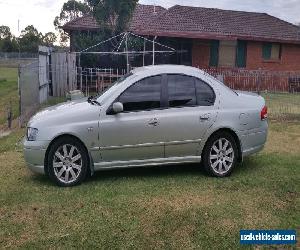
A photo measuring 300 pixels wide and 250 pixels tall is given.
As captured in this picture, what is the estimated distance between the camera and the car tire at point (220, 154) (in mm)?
6984

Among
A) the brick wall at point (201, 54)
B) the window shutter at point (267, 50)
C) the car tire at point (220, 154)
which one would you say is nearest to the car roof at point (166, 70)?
the car tire at point (220, 154)

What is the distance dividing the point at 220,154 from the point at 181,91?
1.19 meters

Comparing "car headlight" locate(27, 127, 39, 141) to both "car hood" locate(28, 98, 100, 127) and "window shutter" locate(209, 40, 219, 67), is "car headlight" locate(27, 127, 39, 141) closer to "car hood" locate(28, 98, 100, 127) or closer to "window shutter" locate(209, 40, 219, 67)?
"car hood" locate(28, 98, 100, 127)

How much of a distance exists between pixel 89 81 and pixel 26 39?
5576 centimetres

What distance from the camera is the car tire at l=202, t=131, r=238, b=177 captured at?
6984mm

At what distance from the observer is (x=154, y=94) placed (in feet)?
22.4

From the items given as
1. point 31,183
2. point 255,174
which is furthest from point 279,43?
point 31,183

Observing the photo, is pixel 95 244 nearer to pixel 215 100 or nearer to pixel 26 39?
pixel 215 100

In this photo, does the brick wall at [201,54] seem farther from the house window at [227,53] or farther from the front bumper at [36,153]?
the front bumper at [36,153]

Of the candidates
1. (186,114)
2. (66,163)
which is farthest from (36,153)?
(186,114)

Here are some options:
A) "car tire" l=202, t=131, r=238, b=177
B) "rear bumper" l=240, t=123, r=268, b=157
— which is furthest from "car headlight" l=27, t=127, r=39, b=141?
"rear bumper" l=240, t=123, r=268, b=157

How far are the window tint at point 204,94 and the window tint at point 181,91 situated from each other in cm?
8

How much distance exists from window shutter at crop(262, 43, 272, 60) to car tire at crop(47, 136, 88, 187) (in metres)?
22.9

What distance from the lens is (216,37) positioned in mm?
25141
